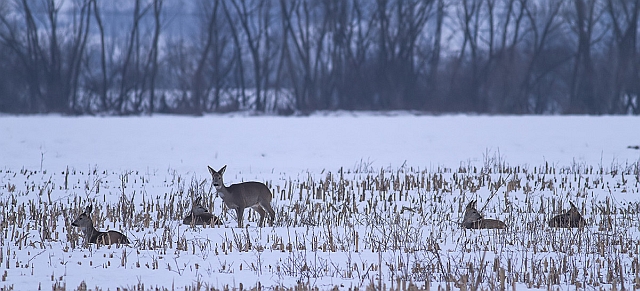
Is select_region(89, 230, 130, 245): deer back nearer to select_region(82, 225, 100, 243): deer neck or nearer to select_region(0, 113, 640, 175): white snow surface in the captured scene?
select_region(82, 225, 100, 243): deer neck

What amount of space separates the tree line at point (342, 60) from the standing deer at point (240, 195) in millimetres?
32075

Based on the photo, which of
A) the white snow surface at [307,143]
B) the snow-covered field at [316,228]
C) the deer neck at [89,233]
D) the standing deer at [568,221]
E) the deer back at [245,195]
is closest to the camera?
the snow-covered field at [316,228]

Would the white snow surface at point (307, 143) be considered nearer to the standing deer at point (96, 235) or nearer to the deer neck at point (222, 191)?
the deer neck at point (222, 191)

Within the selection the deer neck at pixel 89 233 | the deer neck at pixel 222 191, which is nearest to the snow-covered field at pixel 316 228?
the deer neck at pixel 89 233

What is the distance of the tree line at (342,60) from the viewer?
4219 centimetres

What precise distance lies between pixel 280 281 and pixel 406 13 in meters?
40.6

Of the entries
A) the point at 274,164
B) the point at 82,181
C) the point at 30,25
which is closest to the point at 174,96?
the point at 30,25

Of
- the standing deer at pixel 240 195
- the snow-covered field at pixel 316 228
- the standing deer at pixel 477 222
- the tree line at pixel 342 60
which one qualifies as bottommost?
the snow-covered field at pixel 316 228

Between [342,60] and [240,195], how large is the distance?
3843cm

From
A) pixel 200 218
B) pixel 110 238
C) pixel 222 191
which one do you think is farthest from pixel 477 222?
pixel 110 238

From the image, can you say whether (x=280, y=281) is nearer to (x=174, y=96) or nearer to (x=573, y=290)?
(x=573, y=290)

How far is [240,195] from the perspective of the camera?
8.64 meters

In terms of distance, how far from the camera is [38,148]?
66.8 ft

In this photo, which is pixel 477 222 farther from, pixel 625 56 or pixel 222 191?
pixel 625 56
